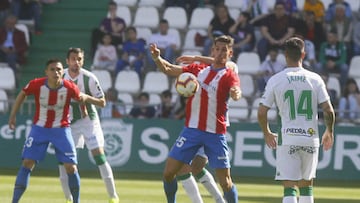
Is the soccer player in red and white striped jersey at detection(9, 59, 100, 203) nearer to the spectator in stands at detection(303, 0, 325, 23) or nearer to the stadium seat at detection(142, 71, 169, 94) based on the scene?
the stadium seat at detection(142, 71, 169, 94)

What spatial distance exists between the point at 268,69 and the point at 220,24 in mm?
1651

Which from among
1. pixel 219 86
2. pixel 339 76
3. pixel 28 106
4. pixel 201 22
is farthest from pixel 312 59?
pixel 219 86

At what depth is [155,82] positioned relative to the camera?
77.0 ft

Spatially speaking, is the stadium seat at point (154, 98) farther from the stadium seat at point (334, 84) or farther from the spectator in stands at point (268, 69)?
the stadium seat at point (334, 84)

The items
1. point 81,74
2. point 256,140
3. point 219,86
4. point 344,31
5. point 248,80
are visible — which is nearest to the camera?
point 219,86

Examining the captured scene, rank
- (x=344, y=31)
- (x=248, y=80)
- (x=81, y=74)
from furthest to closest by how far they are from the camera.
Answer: (x=344, y=31)
(x=248, y=80)
(x=81, y=74)

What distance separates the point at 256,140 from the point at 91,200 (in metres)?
6.16

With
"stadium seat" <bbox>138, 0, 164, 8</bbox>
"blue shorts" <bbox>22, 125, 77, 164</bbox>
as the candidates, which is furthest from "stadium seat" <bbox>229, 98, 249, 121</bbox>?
"blue shorts" <bbox>22, 125, 77, 164</bbox>

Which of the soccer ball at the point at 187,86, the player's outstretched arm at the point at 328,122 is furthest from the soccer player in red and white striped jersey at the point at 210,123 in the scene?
the player's outstretched arm at the point at 328,122

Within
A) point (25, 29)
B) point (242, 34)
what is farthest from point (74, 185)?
point (25, 29)

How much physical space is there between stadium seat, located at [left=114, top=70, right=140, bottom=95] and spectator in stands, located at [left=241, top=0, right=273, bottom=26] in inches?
114

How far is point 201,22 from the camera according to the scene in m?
24.8

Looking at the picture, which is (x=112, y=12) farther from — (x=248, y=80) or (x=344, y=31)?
(x=344, y=31)

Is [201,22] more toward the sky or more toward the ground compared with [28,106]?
more toward the sky
